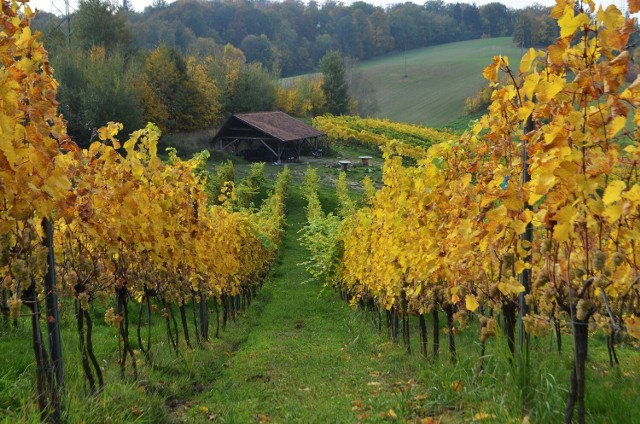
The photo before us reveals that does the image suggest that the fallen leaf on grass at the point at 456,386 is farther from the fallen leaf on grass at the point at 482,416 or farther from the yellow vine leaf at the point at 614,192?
the yellow vine leaf at the point at 614,192

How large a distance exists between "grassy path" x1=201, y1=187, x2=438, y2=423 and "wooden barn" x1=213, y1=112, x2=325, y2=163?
90.4 ft

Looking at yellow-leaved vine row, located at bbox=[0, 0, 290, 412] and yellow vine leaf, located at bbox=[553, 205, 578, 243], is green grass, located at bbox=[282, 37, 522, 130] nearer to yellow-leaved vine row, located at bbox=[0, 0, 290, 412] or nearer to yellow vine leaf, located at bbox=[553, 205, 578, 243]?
yellow-leaved vine row, located at bbox=[0, 0, 290, 412]

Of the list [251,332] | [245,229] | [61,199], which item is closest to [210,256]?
[251,332]

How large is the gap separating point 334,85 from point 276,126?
27.4 m

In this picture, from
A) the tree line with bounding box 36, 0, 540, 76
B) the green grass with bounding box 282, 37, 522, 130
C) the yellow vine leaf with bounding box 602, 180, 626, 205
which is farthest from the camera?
the tree line with bounding box 36, 0, 540, 76

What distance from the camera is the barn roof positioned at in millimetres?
41219

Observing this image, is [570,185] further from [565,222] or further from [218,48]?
[218,48]

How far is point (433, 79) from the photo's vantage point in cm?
9494

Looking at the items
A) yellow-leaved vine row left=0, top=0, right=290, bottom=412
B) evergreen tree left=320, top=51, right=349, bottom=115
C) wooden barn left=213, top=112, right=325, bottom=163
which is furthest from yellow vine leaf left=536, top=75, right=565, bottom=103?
evergreen tree left=320, top=51, right=349, bottom=115

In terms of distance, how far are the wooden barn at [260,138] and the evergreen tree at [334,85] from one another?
24.1 m

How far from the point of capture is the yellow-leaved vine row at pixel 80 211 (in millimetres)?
3271

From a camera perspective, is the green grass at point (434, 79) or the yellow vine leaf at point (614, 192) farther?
the green grass at point (434, 79)

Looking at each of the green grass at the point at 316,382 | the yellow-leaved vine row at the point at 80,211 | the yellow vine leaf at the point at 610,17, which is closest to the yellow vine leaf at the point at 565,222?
the yellow vine leaf at the point at 610,17

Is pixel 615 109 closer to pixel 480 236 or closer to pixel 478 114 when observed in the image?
pixel 480 236
